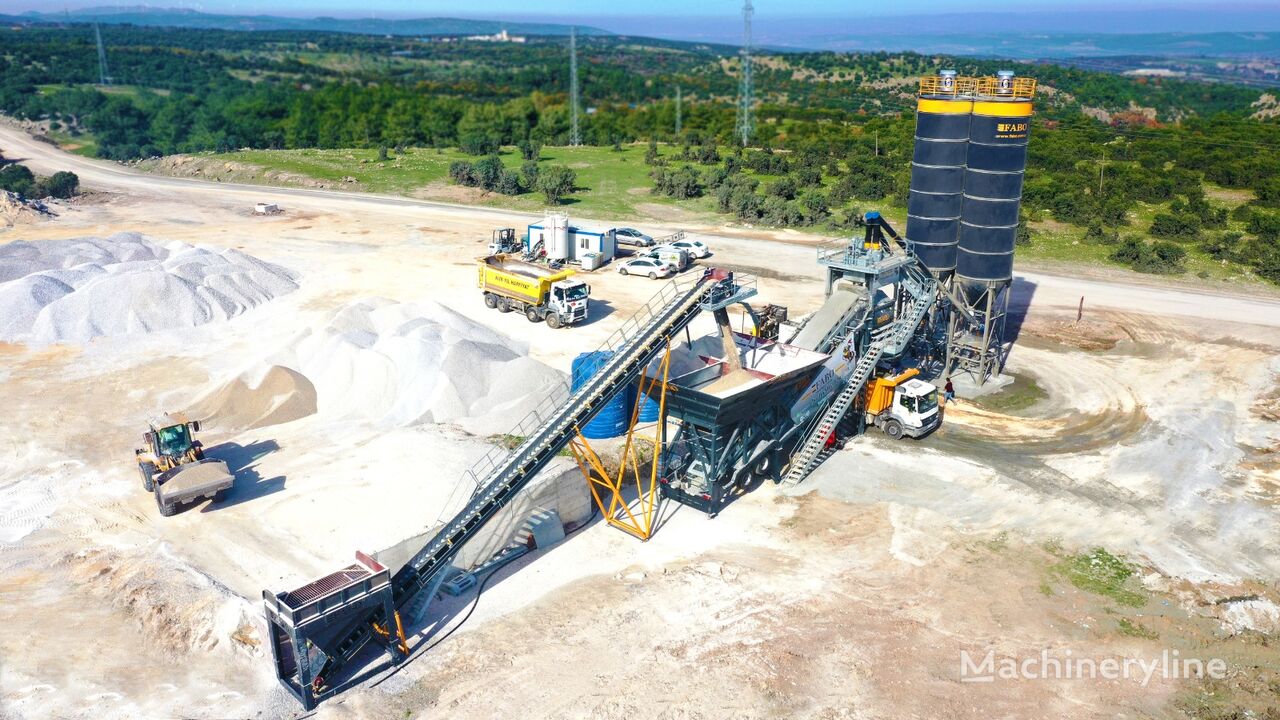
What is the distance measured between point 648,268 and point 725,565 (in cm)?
3029

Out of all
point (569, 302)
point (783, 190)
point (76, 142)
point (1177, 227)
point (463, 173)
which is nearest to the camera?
point (569, 302)

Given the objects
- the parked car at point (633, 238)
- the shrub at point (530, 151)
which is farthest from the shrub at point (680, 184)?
the shrub at point (530, 151)

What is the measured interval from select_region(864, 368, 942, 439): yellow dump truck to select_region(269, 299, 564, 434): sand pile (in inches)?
440

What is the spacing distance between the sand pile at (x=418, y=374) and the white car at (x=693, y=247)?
2020 cm

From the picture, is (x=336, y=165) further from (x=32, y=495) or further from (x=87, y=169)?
(x=32, y=495)

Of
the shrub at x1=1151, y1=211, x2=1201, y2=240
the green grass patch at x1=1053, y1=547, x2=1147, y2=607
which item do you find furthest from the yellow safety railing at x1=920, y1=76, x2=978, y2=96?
the shrub at x1=1151, y1=211, x2=1201, y2=240

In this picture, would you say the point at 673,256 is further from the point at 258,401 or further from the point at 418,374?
the point at 258,401

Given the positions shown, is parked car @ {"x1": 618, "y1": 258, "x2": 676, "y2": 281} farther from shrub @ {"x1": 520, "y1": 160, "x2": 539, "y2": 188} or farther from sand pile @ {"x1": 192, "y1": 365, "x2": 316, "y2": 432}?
shrub @ {"x1": 520, "y1": 160, "x2": 539, "y2": 188}

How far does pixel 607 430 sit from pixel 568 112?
88.3m

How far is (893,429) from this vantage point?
105ft

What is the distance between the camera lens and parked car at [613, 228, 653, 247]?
58312 mm

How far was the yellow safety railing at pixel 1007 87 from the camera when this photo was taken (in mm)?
35062

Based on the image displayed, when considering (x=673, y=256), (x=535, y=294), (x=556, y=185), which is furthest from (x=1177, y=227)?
(x=556, y=185)

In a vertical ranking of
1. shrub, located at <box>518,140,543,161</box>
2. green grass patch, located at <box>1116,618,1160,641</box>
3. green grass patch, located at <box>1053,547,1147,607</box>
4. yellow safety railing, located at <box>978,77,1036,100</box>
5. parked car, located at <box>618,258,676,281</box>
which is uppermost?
yellow safety railing, located at <box>978,77,1036,100</box>
